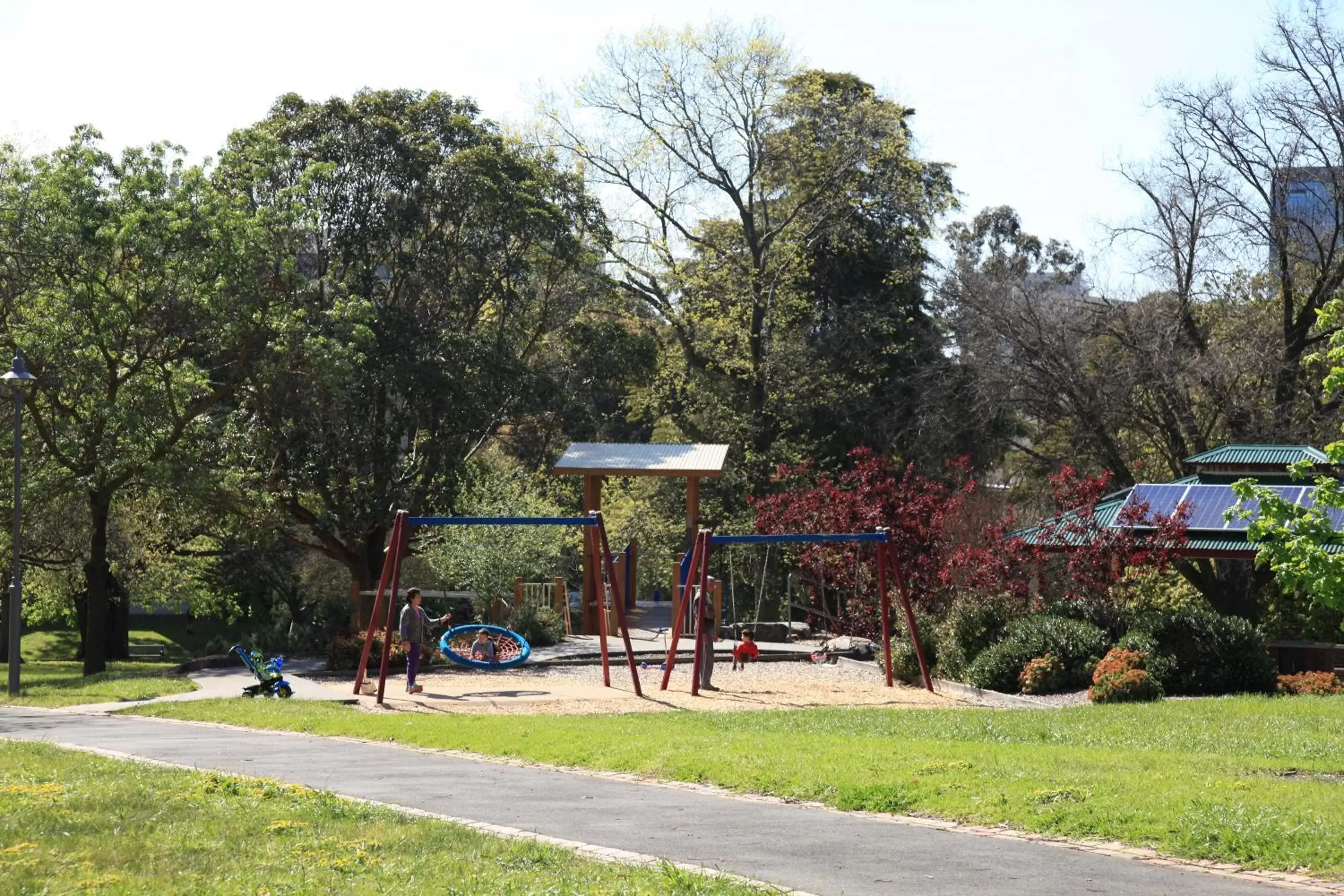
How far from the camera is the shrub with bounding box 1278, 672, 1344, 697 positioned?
20812mm

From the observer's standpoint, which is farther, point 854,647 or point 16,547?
point 854,647

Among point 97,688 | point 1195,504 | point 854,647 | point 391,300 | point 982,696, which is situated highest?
Answer: point 391,300

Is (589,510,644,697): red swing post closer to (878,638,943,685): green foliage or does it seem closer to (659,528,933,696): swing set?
(659,528,933,696): swing set

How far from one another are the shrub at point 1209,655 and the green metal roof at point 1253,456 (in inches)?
283

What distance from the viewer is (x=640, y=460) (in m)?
33.6

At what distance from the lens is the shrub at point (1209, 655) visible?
20.4 metres

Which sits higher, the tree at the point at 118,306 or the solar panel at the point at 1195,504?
the tree at the point at 118,306

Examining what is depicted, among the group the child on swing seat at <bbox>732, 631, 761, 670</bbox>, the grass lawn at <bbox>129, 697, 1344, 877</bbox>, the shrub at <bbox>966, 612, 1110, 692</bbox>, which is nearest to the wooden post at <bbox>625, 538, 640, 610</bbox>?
the child on swing seat at <bbox>732, 631, 761, 670</bbox>

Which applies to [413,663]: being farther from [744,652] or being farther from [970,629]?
[970,629]

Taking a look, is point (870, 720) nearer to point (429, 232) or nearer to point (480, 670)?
point (480, 670)

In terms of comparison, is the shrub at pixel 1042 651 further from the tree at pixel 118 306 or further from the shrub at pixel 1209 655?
the tree at pixel 118 306

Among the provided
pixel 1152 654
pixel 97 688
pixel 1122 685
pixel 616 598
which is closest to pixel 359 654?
pixel 97 688

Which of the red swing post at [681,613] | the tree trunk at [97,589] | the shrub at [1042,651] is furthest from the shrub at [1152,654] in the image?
the tree trunk at [97,589]

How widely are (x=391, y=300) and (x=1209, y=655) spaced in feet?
74.9
